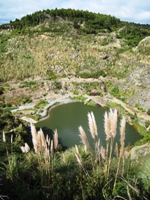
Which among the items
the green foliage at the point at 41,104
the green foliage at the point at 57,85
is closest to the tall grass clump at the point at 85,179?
the green foliage at the point at 41,104

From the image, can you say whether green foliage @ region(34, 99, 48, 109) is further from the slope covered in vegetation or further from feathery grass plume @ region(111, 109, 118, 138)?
feathery grass plume @ region(111, 109, 118, 138)

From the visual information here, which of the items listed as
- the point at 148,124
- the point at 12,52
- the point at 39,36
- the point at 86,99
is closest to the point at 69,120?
the point at 86,99

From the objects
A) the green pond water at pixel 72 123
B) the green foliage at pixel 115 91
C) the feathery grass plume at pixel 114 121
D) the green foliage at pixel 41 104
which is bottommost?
the green pond water at pixel 72 123

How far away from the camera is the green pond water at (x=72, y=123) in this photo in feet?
68.1

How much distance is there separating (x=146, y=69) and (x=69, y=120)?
50.4 feet

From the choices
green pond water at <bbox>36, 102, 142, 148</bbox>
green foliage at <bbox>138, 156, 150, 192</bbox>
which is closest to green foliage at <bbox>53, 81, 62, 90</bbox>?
green pond water at <bbox>36, 102, 142, 148</bbox>

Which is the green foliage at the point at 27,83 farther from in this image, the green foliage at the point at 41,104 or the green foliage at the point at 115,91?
the green foliage at the point at 115,91

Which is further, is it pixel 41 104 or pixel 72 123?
pixel 41 104

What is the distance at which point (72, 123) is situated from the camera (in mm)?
24766

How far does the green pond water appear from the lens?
2075 cm

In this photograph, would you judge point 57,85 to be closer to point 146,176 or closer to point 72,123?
point 72,123

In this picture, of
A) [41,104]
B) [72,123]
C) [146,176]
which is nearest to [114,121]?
[146,176]

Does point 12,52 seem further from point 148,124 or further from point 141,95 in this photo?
point 148,124

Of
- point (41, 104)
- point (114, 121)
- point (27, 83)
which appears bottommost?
point (41, 104)
